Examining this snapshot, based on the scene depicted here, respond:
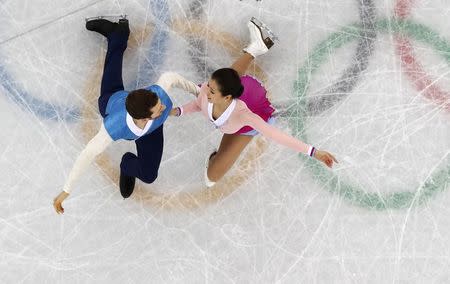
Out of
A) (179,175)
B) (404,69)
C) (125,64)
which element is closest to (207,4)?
(125,64)

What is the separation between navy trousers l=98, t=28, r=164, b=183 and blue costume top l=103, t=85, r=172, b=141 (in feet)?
0.39

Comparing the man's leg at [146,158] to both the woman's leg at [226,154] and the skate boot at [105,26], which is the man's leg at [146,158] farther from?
the skate boot at [105,26]

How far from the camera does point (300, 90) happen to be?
3018 millimetres

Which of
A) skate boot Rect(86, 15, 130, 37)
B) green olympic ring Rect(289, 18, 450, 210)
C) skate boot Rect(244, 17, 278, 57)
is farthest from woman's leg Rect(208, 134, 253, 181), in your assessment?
skate boot Rect(86, 15, 130, 37)

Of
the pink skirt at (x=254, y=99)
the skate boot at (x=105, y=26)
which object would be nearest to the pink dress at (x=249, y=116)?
the pink skirt at (x=254, y=99)

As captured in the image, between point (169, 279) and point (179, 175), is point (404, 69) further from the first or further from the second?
point (169, 279)

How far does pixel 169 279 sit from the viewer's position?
3.00m

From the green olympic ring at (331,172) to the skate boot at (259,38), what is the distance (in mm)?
262

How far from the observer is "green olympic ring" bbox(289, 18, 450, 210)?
299cm

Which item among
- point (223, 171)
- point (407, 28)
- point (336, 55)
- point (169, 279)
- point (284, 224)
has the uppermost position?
point (407, 28)

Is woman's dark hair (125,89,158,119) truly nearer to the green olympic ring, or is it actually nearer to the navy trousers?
the navy trousers

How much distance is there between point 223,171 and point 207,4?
1020 millimetres

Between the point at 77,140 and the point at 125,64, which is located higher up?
A: the point at 125,64

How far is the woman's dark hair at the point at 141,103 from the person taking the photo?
7.09 ft
